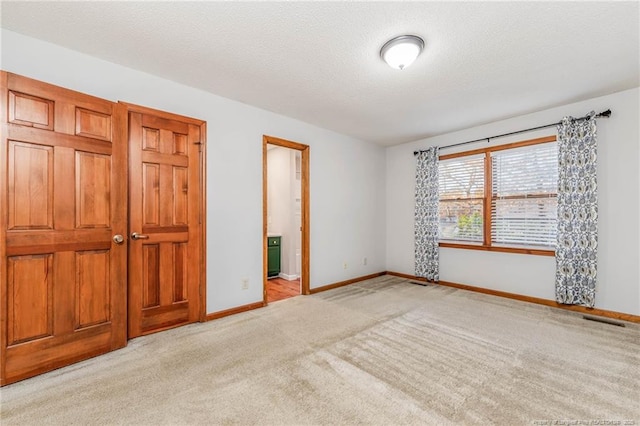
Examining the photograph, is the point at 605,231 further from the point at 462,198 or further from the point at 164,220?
the point at 164,220

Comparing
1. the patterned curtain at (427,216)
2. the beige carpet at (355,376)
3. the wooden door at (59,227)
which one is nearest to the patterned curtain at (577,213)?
the beige carpet at (355,376)

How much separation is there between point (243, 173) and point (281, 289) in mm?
2078

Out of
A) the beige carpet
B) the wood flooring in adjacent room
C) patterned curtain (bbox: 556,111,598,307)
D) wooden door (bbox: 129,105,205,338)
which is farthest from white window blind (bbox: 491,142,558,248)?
wooden door (bbox: 129,105,205,338)

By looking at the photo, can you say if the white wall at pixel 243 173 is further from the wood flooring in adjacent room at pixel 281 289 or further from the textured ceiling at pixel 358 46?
the wood flooring in adjacent room at pixel 281 289

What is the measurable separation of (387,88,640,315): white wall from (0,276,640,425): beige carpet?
0.58 m

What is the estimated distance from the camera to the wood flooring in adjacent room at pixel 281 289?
4090mm

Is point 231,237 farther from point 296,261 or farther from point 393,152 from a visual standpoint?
point 393,152

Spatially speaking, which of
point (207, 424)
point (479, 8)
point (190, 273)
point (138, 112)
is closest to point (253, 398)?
point (207, 424)

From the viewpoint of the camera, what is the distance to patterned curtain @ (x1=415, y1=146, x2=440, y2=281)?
15.5 feet

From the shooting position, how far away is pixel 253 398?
180 cm

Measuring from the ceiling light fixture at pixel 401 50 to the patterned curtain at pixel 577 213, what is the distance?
8.47 ft

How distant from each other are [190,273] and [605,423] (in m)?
3.37

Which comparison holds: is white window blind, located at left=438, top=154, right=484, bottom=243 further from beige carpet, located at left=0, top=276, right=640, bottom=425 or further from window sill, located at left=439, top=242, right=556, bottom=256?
beige carpet, located at left=0, top=276, right=640, bottom=425

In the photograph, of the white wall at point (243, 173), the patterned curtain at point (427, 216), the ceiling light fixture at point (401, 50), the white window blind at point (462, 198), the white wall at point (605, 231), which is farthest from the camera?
the patterned curtain at point (427, 216)
